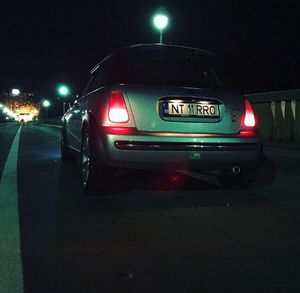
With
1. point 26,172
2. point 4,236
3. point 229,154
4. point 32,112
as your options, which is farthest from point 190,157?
point 32,112

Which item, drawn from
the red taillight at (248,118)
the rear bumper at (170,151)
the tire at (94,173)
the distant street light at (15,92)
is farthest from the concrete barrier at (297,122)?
the distant street light at (15,92)

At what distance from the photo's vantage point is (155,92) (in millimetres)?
5496

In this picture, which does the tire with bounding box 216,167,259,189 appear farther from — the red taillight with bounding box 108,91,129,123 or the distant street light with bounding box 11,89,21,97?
the distant street light with bounding box 11,89,21,97

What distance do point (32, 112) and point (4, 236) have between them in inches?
4529

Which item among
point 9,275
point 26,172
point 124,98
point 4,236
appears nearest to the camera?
point 9,275

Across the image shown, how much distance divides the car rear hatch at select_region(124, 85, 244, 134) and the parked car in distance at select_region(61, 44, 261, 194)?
0.01 metres

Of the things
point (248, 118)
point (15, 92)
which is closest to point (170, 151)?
point (248, 118)

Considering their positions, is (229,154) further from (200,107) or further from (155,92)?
(155,92)

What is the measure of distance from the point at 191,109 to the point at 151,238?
187 cm

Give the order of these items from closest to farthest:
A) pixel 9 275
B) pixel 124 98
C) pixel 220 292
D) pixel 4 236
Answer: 1. pixel 220 292
2. pixel 9 275
3. pixel 4 236
4. pixel 124 98

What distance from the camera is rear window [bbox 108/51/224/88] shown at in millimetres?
5805

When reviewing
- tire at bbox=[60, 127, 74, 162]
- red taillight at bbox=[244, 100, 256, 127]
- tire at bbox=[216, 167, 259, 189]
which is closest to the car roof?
red taillight at bbox=[244, 100, 256, 127]

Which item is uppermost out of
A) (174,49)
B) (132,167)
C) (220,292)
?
(174,49)

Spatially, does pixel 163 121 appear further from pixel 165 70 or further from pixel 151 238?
pixel 151 238
